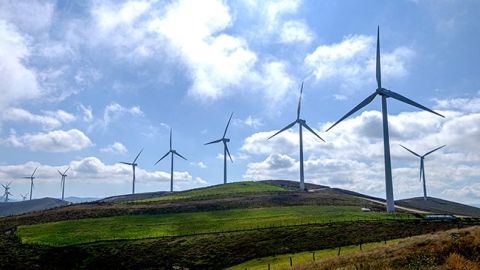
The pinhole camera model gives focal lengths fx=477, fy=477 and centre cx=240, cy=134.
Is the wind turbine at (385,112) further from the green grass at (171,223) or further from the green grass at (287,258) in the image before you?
the green grass at (287,258)

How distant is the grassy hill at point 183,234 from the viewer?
66.6 metres

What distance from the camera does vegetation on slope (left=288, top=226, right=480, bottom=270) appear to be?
Answer: 30.4 m

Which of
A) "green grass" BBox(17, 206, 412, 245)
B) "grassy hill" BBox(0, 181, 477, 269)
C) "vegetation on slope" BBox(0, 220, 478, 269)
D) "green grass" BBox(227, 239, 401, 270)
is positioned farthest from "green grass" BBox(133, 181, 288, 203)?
"green grass" BBox(227, 239, 401, 270)

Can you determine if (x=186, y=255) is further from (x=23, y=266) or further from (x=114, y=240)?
(x=23, y=266)

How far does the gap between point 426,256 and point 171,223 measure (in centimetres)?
6941

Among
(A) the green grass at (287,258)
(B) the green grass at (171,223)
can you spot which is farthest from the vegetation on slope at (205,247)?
(B) the green grass at (171,223)

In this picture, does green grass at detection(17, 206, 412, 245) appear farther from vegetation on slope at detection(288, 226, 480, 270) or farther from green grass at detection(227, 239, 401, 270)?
vegetation on slope at detection(288, 226, 480, 270)

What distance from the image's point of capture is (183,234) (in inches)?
3226

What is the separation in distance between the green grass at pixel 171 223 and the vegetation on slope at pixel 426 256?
4719 cm

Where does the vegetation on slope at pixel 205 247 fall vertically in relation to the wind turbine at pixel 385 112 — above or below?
below

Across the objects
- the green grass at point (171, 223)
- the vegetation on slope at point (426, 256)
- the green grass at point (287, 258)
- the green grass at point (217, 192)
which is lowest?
the green grass at point (287, 258)

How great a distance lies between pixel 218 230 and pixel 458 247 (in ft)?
176

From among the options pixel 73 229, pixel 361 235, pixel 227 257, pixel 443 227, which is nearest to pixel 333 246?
pixel 361 235

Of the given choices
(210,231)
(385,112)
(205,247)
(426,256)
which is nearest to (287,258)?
(205,247)
